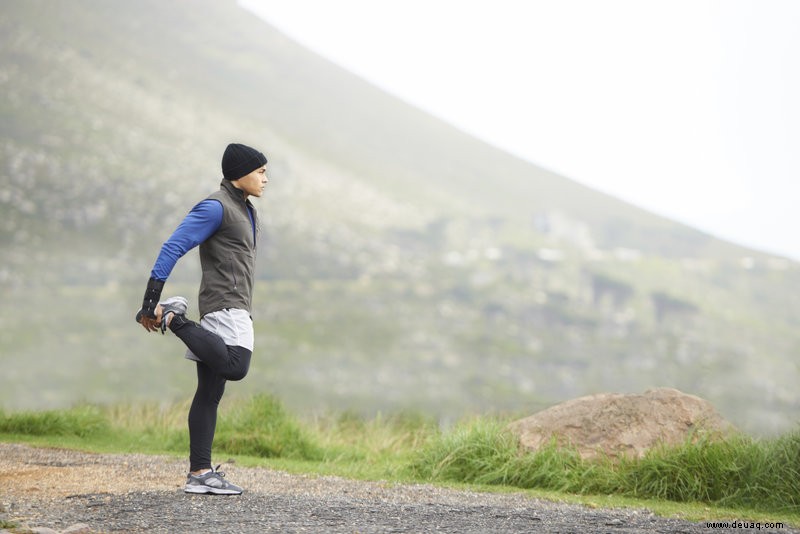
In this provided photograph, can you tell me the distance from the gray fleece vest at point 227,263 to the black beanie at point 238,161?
16 cm

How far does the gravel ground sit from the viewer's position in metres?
4.26

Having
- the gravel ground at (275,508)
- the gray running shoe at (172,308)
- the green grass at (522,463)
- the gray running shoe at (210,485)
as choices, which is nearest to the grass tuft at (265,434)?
the green grass at (522,463)

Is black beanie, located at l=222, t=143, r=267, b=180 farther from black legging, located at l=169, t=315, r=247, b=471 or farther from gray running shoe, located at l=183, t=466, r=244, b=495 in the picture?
gray running shoe, located at l=183, t=466, r=244, b=495

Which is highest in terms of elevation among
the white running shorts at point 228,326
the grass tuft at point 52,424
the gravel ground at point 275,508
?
the white running shorts at point 228,326

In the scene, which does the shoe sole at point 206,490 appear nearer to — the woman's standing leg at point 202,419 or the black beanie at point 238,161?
the woman's standing leg at point 202,419

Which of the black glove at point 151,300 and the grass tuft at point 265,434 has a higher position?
the black glove at point 151,300

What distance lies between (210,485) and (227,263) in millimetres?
1384

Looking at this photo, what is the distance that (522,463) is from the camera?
684cm

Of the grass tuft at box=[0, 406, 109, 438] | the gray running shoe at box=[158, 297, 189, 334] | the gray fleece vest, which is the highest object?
the gray fleece vest

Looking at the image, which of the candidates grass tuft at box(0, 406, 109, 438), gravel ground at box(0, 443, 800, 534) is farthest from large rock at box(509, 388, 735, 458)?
grass tuft at box(0, 406, 109, 438)

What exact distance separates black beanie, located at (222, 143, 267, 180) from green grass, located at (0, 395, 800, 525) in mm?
2784

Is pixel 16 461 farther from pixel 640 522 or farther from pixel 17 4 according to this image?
pixel 17 4

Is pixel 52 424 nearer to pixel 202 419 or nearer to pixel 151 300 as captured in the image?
pixel 202 419

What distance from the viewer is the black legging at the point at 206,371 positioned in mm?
5004
